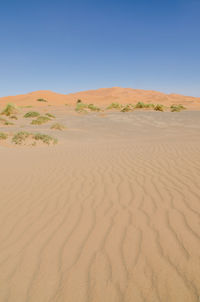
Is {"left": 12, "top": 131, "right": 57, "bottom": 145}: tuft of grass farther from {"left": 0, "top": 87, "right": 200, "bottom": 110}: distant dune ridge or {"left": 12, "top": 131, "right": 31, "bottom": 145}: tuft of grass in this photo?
{"left": 0, "top": 87, "right": 200, "bottom": 110}: distant dune ridge

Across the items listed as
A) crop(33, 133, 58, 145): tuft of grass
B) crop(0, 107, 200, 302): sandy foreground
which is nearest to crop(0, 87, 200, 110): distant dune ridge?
crop(33, 133, 58, 145): tuft of grass

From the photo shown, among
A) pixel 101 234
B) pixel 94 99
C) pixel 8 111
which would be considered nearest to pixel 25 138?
pixel 101 234

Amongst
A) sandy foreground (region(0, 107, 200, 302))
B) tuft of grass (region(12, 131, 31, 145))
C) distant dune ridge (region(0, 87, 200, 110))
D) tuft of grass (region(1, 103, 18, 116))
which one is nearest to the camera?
sandy foreground (region(0, 107, 200, 302))

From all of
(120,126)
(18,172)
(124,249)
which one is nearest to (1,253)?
(124,249)

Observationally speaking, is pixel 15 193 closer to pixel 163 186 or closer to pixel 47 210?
pixel 47 210

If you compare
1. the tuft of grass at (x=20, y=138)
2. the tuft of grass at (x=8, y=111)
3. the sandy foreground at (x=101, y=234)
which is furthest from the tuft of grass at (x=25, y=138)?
the tuft of grass at (x=8, y=111)

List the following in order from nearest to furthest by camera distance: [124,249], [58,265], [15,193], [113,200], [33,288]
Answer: [33,288] < [58,265] < [124,249] < [113,200] < [15,193]

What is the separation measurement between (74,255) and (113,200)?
4.81 feet

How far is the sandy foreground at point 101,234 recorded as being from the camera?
1.97 meters

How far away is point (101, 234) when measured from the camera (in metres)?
2.76

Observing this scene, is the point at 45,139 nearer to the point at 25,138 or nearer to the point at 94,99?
the point at 25,138

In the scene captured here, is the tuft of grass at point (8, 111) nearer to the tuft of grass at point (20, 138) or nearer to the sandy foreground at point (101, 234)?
the tuft of grass at point (20, 138)

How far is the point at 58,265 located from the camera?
227 cm

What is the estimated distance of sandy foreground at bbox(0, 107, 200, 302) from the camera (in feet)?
→ 6.47
